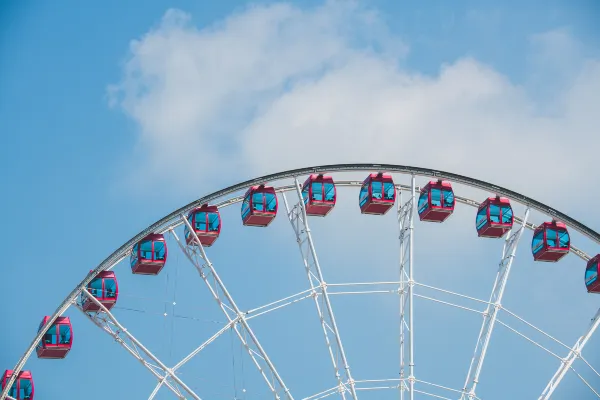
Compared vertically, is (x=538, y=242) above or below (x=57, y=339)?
above

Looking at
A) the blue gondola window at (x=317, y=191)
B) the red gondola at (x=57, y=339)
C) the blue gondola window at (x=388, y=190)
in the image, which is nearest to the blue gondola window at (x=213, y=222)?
the blue gondola window at (x=317, y=191)

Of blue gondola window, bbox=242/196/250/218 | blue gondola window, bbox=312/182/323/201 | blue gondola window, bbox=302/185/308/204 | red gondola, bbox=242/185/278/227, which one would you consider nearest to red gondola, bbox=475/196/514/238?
blue gondola window, bbox=312/182/323/201

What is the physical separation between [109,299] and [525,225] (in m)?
18.6

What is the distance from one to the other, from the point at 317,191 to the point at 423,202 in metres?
4.76

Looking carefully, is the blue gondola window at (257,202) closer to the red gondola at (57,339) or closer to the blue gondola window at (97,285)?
the blue gondola window at (97,285)

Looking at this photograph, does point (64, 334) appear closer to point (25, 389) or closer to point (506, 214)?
point (25, 389)

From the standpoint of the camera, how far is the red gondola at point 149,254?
71312 mm

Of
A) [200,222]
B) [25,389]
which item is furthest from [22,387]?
[200,222]

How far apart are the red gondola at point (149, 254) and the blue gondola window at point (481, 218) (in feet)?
45.9

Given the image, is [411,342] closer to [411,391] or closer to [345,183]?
[411,391]

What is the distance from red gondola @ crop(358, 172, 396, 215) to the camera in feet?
237

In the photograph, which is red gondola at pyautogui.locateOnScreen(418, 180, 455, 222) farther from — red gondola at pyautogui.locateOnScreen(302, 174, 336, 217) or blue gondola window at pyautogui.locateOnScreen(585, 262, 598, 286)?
blue gondola window at pyautogui.locateOnScreen(585, 262, 598, 286)

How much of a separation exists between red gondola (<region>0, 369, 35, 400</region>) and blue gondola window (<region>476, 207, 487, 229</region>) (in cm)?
2129

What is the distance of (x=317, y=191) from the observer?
72000mm
